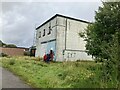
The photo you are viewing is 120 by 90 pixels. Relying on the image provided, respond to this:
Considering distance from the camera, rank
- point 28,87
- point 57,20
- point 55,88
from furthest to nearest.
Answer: point 57,20
point 28,87
point 55,88

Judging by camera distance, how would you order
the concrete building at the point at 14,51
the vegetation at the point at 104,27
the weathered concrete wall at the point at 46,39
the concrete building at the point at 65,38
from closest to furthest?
the vegetation at the point at 104,27, the concrete building at the point at 65,38, the weathered concrete wall at the point at 46,39, the concrete building at the point at 14,51

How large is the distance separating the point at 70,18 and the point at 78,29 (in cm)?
222

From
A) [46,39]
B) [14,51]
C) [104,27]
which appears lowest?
[14,51]

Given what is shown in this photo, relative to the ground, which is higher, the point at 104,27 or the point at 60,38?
the point at 60,38

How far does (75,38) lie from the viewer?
33875 mm

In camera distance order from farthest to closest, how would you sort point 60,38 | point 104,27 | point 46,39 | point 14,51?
1. point 14,51
2. point 46,39
3. point 60,38
4. point 104,27

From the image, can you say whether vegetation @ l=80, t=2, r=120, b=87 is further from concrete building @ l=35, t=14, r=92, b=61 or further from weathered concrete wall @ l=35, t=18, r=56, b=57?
weathered concrete wall @ l=35, t=18, r=56, b=57

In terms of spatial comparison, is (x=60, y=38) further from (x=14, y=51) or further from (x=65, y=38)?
(x=14, y=51)

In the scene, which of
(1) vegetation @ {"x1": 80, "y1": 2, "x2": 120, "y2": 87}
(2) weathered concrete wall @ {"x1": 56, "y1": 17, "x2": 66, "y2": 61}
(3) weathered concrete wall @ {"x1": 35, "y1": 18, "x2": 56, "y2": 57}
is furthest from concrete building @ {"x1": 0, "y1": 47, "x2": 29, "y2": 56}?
(1) vegetation @ {"x1": 80, "y1": 2, "x2": 120, "y2": 87}

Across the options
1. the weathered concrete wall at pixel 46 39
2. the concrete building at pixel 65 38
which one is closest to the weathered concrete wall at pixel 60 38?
the concrete building at pixel 65 38

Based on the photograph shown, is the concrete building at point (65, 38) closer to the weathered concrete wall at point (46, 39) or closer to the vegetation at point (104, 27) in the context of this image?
the weathered concrete wall at point (46, 39)

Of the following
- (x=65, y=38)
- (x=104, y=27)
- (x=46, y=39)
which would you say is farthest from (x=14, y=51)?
(x=104, y=27)

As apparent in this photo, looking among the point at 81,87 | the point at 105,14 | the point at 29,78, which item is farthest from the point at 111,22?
the point at 81,87

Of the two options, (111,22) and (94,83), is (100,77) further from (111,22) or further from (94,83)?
(111,22)
